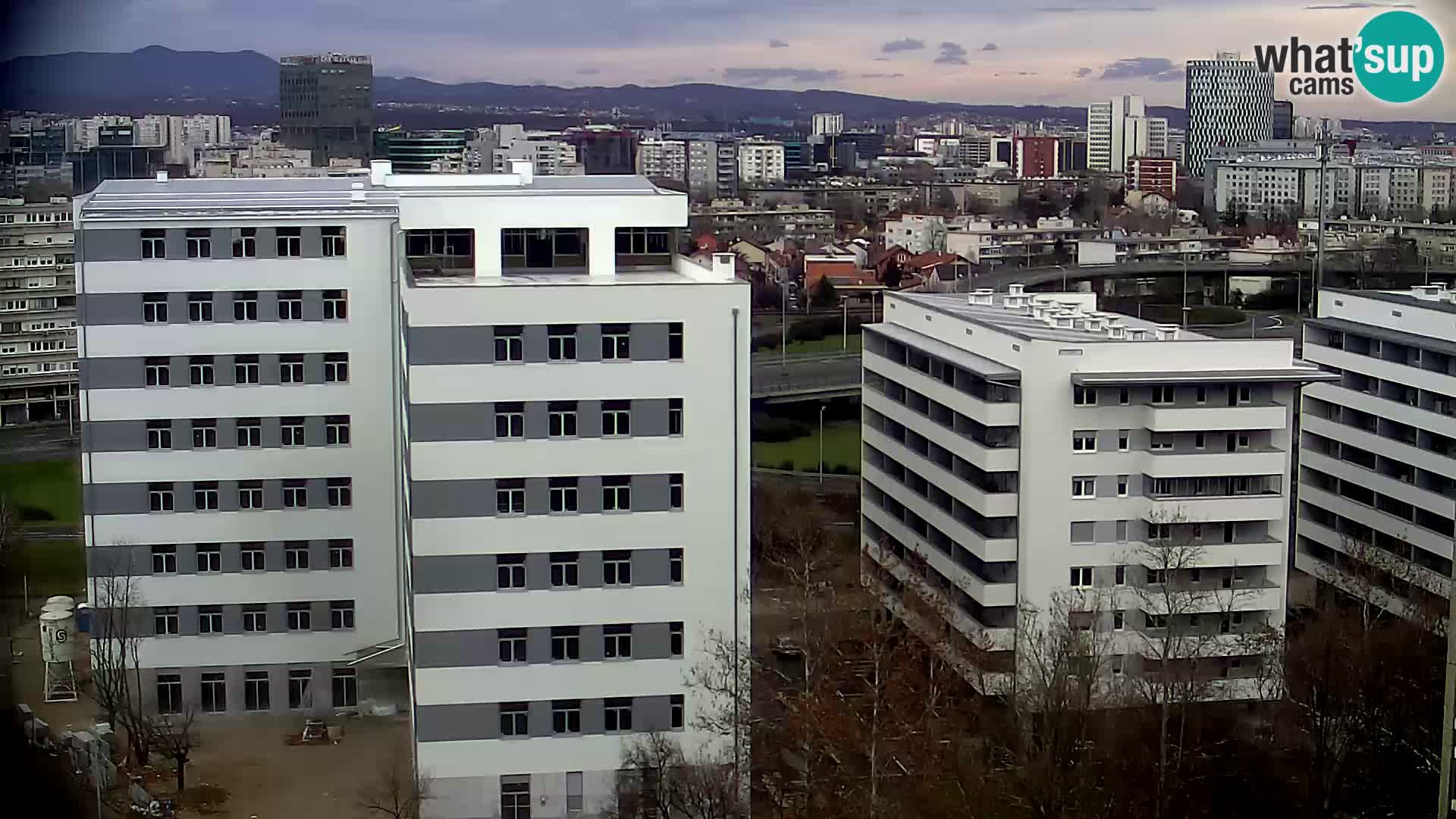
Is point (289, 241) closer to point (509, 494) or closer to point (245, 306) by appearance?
point (245, 306)

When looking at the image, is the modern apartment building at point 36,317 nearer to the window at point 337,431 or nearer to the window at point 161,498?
the window at point 161,498

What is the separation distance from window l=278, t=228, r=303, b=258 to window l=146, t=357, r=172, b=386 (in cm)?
54

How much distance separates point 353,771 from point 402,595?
2.62 ft

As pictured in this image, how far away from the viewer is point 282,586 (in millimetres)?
5844

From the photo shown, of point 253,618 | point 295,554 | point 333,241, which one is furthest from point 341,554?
point 333,241

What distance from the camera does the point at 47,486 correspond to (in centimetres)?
1001

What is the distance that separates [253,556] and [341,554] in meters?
0.30

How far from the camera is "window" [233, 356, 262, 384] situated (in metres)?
5.77

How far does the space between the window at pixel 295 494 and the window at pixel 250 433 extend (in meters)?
0.17

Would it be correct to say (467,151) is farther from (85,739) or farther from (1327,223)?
(85,739)

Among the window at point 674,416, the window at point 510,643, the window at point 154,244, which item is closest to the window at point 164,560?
the window at point 154,244

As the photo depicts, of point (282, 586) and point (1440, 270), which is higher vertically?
point (1440, 270)

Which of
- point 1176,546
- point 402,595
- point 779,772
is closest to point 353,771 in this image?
point 402,595

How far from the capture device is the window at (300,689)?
5879 mm
